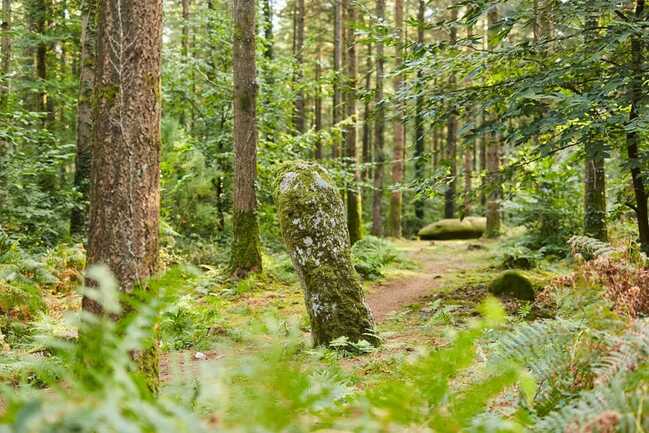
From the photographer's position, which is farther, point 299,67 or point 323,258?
point 299,67

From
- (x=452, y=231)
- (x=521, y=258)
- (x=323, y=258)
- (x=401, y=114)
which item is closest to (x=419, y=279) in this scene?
(x=521, y=258)

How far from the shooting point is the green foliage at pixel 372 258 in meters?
12.1

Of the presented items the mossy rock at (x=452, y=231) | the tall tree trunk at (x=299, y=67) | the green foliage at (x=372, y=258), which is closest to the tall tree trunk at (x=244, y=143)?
the green foliage at (x=372, y=258)

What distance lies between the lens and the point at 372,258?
13.0 metres

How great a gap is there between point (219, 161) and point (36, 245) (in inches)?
227

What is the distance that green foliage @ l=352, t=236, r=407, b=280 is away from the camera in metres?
12.1

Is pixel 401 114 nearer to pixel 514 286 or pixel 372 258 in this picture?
pixel 514 286

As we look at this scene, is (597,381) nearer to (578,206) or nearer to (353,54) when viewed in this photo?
(578,206)

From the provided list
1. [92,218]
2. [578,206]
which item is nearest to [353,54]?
[578,206]

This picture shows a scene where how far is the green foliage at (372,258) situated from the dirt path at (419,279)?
1.21 feet

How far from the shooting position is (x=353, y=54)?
19.2 metres

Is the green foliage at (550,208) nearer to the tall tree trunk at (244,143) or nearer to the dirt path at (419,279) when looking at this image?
the dirt path at (419,279)

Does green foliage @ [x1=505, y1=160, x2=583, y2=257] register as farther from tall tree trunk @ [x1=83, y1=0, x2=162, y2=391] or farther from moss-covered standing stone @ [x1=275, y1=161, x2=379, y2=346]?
tall tree trunk @ [x1=83, y1=0, x2=162, y2=391]

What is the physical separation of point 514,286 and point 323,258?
3792 millimetres
